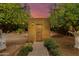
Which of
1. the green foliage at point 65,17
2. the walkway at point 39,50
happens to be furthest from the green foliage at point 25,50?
the green foliage at point 65,17

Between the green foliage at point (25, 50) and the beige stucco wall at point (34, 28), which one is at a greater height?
the beige stucco wall at point (34, 28)

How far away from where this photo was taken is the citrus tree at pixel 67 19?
5.51ft

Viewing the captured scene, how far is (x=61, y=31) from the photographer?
169 cm

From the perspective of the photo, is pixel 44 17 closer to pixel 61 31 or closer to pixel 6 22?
pixel 61 31

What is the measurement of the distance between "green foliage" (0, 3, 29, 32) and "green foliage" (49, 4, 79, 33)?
25cm

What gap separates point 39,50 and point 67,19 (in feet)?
1.24

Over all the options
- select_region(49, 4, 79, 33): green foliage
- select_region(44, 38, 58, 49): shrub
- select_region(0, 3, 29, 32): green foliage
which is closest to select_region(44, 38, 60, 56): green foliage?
select_region(44, 38, 58, 49): shrub

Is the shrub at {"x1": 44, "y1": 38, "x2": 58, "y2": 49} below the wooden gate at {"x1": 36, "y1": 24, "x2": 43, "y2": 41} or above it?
below

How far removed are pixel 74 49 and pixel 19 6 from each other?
0.63 metres

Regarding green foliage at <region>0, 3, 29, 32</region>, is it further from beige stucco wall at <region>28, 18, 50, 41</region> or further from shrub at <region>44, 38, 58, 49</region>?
shrub at <region>44, 38, 58, 49</region>

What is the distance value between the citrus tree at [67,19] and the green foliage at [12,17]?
0.86 ft

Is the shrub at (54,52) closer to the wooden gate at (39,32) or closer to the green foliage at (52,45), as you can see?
the green foliage at (52,45)

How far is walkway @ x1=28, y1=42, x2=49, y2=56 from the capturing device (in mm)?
1695

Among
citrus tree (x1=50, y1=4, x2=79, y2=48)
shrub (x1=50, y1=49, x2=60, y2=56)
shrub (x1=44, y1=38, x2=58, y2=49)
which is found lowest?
shrub (x1=50, y1=49, x2=60, y2=56)
